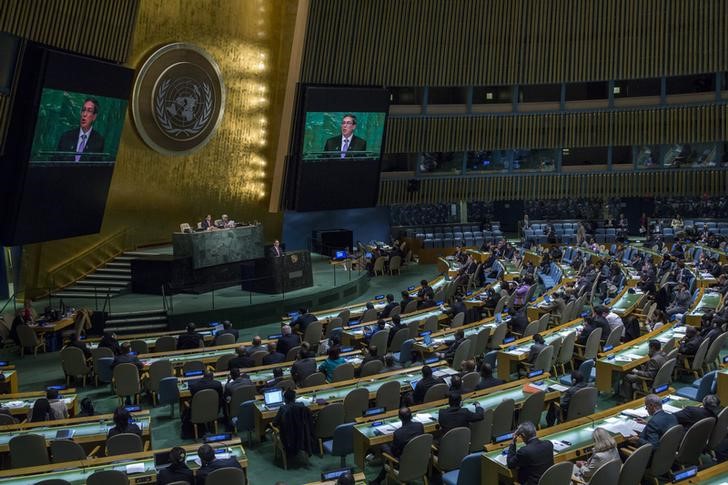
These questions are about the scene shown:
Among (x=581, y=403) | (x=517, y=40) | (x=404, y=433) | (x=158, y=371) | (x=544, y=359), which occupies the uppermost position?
(x=517, y=40)

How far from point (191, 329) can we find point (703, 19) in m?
21.1

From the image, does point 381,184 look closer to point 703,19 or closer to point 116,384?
point 703,19

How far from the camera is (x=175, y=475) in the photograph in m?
7.07

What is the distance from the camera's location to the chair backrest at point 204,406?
9.81 meters

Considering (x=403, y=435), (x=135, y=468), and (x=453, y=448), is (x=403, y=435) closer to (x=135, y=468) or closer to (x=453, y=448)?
(x=453, y=448)

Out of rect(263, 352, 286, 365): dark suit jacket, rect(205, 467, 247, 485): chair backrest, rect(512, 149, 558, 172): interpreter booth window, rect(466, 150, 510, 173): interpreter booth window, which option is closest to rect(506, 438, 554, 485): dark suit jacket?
rect(205, 467, 247, 485): chair backrest

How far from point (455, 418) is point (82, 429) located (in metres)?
4.18

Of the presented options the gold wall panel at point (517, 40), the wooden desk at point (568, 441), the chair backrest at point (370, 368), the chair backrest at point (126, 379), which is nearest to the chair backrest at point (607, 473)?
the wooden desk at point (568, 441)

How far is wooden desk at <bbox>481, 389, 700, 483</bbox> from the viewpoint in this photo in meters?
7.20

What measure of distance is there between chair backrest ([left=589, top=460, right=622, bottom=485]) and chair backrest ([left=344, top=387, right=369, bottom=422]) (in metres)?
3.34

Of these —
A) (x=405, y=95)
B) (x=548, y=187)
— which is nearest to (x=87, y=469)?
(x=405, y=95)

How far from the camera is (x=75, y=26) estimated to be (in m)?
16.4

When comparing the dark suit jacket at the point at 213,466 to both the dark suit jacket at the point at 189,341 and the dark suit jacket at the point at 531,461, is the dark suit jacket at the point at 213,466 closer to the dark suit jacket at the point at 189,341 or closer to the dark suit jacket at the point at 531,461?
the dark suit jacket at the point at 531,461

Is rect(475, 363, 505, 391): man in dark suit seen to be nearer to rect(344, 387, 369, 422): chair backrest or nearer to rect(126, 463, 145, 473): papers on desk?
rect(344, 387, 369, 422): chair backrest
